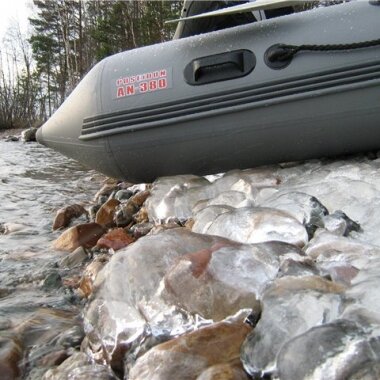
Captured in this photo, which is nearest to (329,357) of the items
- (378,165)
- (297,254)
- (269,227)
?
(297,254)

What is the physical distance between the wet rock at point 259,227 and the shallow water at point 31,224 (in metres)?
0.71

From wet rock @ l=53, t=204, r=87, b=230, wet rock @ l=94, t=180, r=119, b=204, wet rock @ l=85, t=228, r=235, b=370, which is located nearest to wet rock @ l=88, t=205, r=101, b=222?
wet rock @ l=53, t=204, r=87, b=230

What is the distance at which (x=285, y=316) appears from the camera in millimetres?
1029

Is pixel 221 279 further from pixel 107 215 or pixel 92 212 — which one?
pixel 92 212

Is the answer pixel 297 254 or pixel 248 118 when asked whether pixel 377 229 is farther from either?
pixel 248 118

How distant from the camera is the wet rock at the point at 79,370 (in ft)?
4.02

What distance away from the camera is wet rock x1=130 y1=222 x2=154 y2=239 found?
7.87ft

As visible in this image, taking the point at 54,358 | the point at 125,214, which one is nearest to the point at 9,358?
the point at 54,358

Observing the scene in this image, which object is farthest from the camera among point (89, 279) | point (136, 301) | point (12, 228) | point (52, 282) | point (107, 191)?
point (107, 191)

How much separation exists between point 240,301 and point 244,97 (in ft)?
4.46

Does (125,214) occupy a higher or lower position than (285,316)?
lower

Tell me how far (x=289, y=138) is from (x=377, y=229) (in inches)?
32.2

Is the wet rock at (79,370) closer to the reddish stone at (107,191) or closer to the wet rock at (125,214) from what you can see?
the wet rock at (125,214)

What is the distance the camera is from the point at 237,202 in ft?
7.06
